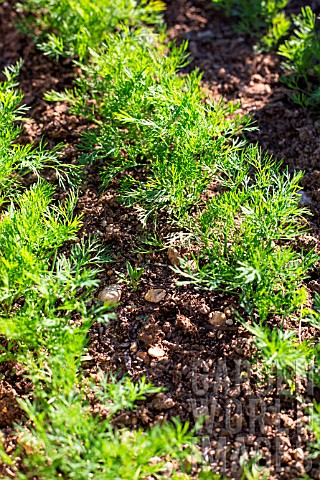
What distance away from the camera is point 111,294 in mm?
2729

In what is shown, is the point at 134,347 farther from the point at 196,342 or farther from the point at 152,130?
the point at 152,130

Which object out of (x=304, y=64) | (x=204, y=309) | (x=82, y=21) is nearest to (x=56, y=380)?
(x=204, y=309)

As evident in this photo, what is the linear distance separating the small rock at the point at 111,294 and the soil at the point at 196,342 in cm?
3

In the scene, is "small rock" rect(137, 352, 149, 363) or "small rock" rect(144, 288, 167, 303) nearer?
"small rock" rect(137, 352, 149, 363)

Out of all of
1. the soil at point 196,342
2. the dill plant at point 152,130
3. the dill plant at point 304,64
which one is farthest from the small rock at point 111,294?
the dill plant at point 304,64

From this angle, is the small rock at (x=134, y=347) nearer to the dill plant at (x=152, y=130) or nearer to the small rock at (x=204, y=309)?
the small rock at (x=204, y=309)

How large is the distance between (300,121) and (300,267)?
1.12 meters

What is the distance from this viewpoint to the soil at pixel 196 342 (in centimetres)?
233

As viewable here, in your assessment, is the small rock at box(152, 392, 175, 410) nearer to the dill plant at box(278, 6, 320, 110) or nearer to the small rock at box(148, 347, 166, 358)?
the small rock at box(148, 347, 166, 358)

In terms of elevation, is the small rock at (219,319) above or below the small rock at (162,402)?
above

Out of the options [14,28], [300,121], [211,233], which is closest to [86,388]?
[211,233]

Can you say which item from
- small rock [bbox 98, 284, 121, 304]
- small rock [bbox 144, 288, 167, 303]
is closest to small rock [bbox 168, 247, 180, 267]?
small rock [bbox 144, 288, 167, 303]

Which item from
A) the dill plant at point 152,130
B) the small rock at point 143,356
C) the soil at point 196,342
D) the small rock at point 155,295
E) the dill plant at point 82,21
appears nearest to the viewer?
the soil at point 196,342

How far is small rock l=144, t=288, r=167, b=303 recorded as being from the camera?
2.72 meters
